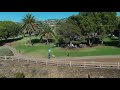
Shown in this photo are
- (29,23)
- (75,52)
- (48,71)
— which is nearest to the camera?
(48,71)

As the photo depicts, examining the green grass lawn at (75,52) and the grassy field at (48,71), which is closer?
the grassy field at (48,71)

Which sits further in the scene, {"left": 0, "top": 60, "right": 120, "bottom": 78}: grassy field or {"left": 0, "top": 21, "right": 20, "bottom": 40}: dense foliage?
{"left": 0, "top": 21, "right": 20, "bottom": 40}: dense foliage

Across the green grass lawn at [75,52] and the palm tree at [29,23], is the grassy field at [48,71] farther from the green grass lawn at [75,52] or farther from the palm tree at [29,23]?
the palm tree at [29,23]

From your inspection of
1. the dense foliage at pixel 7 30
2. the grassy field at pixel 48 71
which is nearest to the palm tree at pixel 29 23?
the dense foliage at pixel 7 30

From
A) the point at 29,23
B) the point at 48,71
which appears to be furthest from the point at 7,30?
the point at 48,71

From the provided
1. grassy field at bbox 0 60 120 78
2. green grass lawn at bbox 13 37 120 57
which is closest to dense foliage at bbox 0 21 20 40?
green grass lawn at bbox 13 37 120 57

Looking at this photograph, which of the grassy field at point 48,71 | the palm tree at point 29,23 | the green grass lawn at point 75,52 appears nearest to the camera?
the grassy field at point 48,71

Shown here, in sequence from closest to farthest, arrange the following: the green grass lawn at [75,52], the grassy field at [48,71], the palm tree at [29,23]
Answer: the grassy field at [48,71]
the green grass lawn at [75,52]
the palm tree at [29,23]

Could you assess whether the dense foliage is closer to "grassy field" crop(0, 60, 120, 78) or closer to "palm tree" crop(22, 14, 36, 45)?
"palm tree" crop(22, 14, 36, 45)

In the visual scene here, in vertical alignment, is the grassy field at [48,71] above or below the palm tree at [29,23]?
below

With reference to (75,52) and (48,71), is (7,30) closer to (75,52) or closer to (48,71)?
(75,52)
